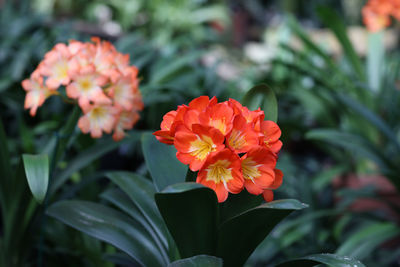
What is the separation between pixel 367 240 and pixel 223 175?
0.99 m

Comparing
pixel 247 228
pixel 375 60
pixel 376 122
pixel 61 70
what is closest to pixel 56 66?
pixel 61 70

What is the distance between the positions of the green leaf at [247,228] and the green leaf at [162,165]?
0.15 m

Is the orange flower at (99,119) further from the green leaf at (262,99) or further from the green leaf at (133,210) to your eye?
the green leaf at (262,99)

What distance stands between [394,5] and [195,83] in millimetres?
1135

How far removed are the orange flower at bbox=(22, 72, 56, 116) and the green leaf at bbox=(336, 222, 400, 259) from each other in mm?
1074

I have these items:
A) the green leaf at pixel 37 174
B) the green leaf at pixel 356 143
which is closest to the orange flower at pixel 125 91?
the green leaf at pixel 37 174

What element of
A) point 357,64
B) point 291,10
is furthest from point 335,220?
point 291,10

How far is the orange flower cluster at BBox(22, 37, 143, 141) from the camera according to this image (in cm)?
95

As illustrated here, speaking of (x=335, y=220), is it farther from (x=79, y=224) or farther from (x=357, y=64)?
(x=79, y=224)

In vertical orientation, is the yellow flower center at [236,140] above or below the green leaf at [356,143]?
above

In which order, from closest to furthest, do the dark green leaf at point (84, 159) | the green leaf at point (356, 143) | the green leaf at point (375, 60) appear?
1. the dark green leaf at point (84, 159)
2. the green leaf at point (356, 143)
3. the green leaf at point (375, 60)

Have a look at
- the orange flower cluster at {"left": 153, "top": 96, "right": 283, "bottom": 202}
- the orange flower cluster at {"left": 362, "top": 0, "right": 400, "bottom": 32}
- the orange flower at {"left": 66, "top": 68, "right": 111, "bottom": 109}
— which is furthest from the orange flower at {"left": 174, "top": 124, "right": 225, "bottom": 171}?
the orange flower cluster at {"left": 362, "top": 0, "right": 400, "bottom": 32}

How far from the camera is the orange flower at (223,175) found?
0.65 m

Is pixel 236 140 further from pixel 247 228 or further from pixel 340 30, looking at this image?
pixel 340 30
